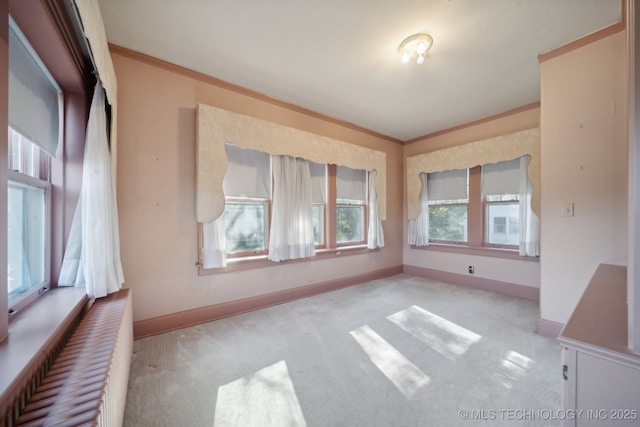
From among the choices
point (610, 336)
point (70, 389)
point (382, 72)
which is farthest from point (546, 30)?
point (70, 389)

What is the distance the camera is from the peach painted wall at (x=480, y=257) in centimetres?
352

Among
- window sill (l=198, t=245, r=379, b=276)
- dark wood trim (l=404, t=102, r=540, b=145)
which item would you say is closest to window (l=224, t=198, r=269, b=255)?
window sill (l=198, t=245, r=379, b=276)

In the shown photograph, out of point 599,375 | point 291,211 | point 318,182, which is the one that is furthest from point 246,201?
point 599,375

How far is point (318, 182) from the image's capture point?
3.84 meters

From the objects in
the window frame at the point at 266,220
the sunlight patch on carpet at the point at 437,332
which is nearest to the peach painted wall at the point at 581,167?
the sunlight patch on carpet at the point at 437,332

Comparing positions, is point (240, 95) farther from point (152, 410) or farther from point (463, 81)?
point (152, 410)

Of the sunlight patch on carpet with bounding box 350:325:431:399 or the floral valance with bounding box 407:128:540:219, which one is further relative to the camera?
the floral valance with bounding box 407:128:540:219

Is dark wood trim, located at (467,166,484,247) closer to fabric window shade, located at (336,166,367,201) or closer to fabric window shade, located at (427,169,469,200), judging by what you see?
fabric window shade, located at (427,169,469,200)

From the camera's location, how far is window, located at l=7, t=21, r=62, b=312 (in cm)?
135

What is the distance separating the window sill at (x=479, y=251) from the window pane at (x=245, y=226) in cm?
320

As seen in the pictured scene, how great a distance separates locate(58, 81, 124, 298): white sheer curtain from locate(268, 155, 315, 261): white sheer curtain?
169 centimetres

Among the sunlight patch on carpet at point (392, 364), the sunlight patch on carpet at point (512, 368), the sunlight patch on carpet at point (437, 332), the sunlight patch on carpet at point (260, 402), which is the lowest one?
the sunlight patch on carpet at point (260, 402)

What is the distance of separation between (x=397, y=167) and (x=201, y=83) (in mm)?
3718

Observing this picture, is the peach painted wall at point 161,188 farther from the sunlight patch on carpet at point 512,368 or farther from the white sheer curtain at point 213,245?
the sunlight patch on carpet at point 512,368
